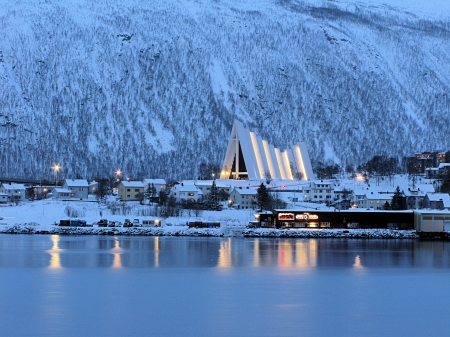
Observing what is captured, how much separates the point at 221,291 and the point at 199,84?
427 feet

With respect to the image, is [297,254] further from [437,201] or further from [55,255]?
[437,201]

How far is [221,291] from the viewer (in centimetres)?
1903

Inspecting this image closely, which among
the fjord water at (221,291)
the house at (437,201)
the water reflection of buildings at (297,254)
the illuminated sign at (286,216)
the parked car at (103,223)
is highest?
the house at (437,201)

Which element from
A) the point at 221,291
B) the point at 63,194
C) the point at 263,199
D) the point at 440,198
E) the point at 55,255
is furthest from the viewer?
the point at 63,194

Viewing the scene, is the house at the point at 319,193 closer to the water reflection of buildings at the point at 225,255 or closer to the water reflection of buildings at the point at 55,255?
the water reflection of buildings at the point at 225,255

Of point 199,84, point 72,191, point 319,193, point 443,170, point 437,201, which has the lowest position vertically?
point 437,201

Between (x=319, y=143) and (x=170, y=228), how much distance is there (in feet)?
326

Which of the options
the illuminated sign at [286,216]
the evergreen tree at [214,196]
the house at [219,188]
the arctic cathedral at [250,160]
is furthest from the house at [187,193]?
the illuminated sign at [286,216]

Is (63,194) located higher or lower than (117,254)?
higher

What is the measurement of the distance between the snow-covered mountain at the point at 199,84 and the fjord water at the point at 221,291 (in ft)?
311

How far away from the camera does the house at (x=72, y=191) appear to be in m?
54.6

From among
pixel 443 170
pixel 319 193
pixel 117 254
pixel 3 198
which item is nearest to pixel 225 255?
pixel 117 254

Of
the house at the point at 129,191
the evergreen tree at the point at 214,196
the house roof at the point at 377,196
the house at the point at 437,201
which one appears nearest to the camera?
the house at the point at 437,201

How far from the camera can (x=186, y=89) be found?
147 meters
